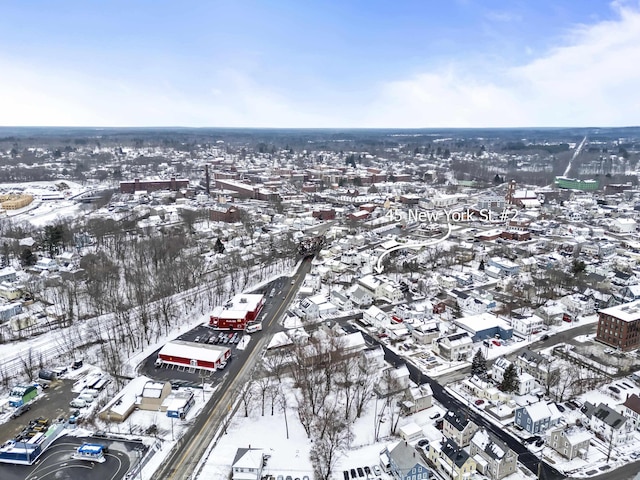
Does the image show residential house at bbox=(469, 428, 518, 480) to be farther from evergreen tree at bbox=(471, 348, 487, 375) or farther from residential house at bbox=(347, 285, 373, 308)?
residential house at bbox=(347, 285, 373, 308)

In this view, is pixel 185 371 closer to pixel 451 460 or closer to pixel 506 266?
pixel 451 460

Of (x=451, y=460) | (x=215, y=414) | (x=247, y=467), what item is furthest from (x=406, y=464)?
(x=215, y=414)

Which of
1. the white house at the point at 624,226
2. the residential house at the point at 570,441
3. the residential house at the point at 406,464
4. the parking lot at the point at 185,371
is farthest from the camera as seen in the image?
the white house at the point at 624,226

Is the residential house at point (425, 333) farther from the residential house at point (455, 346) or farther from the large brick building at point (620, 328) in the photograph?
the large brick building at point (620, 328)

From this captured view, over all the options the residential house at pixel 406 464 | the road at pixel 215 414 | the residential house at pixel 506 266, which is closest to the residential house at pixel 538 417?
the residential house at pixel 406 464

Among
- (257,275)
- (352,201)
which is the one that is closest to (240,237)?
(257,275)

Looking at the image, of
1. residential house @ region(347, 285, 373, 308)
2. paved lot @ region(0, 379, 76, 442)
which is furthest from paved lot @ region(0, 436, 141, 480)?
residential house @ region(347, 285, 373, 308)
